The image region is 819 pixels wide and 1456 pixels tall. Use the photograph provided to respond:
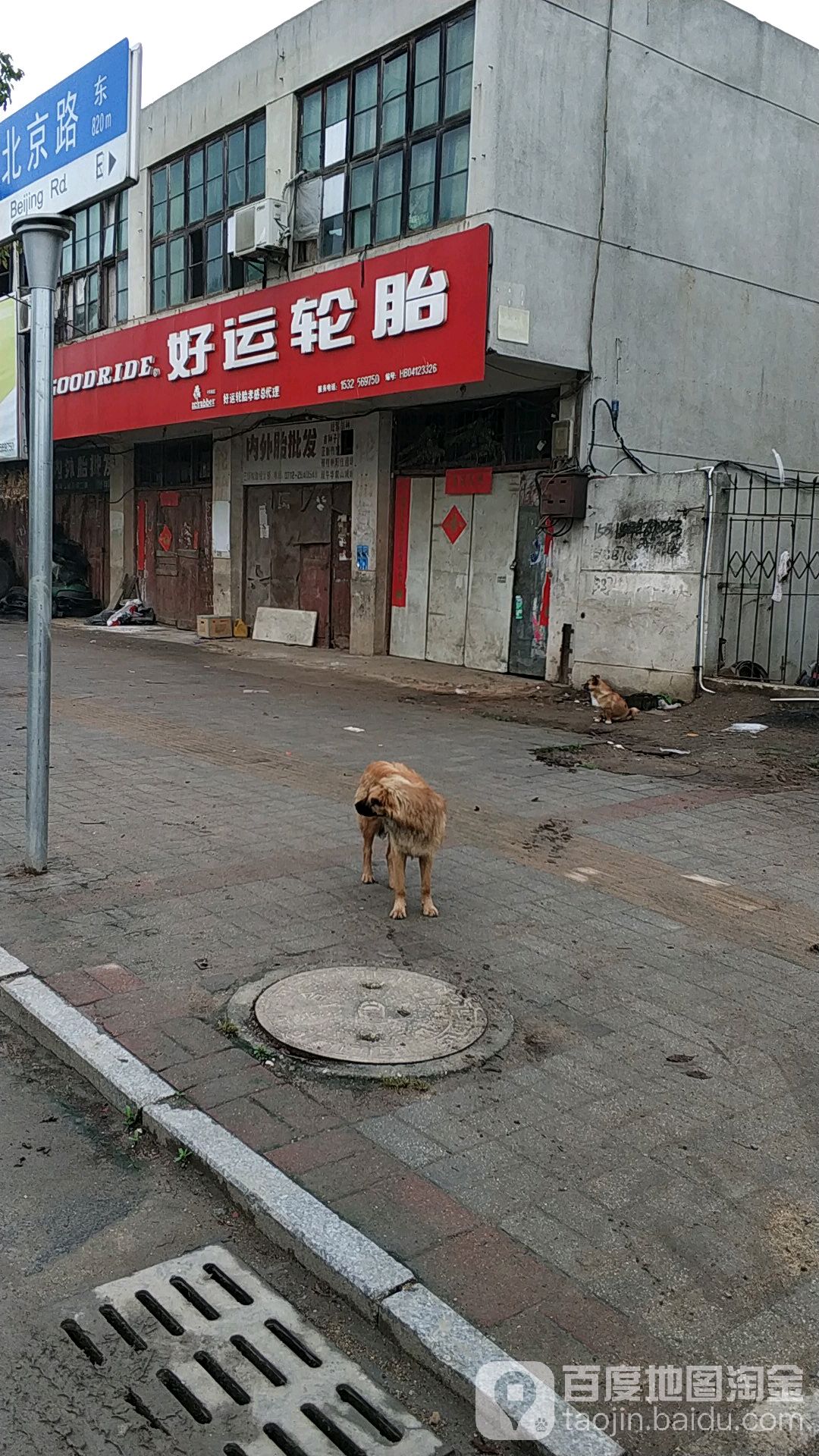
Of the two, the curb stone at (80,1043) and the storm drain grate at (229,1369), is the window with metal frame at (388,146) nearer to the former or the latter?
the curb stone at (80,1043)

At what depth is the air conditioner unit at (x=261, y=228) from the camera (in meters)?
15.3

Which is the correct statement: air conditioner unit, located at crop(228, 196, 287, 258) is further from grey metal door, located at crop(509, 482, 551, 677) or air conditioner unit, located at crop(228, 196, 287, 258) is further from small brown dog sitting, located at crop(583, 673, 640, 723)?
small brown dog sitting, located at crop(583, 673, 640, 723)

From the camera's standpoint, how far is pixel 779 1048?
4.12 metres

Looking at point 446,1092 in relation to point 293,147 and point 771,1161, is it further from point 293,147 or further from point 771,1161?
point 293,147

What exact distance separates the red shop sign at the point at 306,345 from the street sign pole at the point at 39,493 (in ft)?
24.1

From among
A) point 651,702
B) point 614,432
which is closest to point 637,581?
point 651,702

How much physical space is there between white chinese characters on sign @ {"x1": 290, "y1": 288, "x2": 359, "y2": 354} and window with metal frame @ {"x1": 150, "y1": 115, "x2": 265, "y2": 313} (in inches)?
70.4

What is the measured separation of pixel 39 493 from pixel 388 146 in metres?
10.8

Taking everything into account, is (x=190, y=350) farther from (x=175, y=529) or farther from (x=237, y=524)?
(x=175, y=529)

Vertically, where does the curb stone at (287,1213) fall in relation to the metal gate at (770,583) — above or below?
below

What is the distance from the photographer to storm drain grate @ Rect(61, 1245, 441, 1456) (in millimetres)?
2369

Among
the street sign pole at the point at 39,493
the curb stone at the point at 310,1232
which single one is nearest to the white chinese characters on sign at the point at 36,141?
the street sign pole at the point at 39,493

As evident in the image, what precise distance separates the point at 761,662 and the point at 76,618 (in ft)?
51.2

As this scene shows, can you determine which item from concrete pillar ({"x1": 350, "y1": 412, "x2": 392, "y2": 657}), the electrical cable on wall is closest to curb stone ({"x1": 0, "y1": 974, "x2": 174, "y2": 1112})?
the electrical cable on wall
